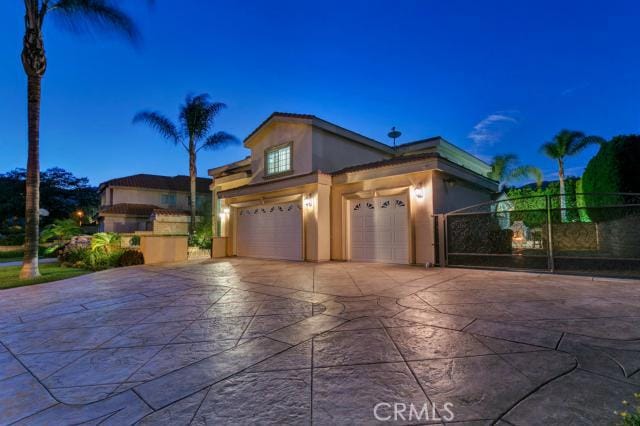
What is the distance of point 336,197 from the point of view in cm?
1209

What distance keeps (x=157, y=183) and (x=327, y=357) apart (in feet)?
113

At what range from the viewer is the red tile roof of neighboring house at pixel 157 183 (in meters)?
30.5

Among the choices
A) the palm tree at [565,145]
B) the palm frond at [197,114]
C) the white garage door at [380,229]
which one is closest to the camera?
the white garage door at [380,229]

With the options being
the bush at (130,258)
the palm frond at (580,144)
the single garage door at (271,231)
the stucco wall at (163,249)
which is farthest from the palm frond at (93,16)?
the palm frond at (580,144)

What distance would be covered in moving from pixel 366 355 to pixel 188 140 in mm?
21018

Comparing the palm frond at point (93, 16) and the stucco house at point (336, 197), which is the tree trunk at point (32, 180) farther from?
the stucco house at point (336, 197)

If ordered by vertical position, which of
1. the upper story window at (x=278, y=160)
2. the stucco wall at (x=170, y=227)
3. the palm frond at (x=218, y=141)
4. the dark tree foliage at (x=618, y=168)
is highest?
the palm frond at (x=218, y=141)

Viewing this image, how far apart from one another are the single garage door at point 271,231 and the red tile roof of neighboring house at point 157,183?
69.1ft

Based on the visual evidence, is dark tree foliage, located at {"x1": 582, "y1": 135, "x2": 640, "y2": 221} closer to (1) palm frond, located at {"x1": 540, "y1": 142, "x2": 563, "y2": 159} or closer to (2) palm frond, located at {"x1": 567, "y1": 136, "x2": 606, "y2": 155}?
(1) palm frond, located at {"x1": 540, "y1": 142, "x2": 563, "y2": 159}

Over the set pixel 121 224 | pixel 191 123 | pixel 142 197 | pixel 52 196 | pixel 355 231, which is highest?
pixel 191 123

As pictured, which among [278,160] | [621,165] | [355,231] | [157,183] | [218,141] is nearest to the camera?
[621,165]

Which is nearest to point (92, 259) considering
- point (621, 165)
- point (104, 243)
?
point (104, 243)

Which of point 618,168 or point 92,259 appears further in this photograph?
point 92,259

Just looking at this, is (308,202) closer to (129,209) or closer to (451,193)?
(451,193)
